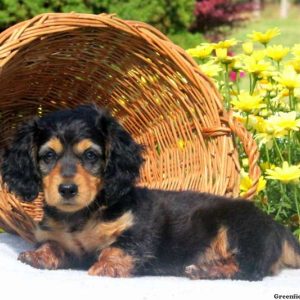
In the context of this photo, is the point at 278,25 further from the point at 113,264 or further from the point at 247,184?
the point at 113,264

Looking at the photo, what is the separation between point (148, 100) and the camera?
18.6 ft

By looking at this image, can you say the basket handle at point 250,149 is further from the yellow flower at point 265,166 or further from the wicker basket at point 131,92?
the yellow flower at point 265,166

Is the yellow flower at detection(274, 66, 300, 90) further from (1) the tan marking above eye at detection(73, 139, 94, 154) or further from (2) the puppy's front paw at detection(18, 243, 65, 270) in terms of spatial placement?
(2) the puppy's front paw at detection(18, 243, 65, 270)

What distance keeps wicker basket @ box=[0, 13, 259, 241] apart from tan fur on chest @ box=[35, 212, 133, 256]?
387 mm

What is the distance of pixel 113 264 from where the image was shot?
4.26m

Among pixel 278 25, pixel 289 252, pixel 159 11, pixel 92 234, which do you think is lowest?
pixel 278 25

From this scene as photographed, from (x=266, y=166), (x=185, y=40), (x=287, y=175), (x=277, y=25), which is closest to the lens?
(x=287, y=175)

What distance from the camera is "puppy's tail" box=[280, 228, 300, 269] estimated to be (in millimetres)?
4602

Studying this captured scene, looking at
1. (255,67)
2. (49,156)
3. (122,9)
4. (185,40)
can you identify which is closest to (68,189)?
(49,156)

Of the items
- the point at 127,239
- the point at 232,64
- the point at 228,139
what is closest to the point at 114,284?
the point at 127,239

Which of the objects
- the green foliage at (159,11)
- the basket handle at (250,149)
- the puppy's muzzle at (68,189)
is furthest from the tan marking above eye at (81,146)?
the green foliage at (159,11)

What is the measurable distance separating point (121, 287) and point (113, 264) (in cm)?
26

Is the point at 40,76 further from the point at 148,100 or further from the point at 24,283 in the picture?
the point at 24,283

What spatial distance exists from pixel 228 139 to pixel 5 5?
4479 millimetres
